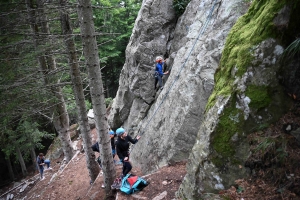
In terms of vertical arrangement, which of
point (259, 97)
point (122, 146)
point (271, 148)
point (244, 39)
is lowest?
Result: point (122, 146)

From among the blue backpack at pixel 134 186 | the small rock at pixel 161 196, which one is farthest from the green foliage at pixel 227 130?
the blue backpack at pixel 134 186

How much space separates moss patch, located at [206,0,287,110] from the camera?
349 cm

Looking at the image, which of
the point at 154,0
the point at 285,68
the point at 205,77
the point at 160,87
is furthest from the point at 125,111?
the point at 285,68

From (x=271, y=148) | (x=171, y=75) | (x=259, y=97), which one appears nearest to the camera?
(x=271, y=148)

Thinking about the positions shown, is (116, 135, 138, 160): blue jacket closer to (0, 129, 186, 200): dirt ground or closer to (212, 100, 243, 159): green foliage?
(0, 129, 186, 200): dirt ground

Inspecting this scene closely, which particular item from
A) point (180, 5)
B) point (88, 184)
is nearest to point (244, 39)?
point (180, 5)

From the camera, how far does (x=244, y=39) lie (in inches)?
160

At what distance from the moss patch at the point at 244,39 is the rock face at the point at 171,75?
208 cm

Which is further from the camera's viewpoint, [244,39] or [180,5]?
[180,5]

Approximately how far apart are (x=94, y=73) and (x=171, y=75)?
13.2 ft

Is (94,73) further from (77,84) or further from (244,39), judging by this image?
(244,39)

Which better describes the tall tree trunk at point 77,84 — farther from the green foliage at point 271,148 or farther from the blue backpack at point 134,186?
the green foliage at point 271,148

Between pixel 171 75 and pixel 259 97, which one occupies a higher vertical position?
pixel 259 97

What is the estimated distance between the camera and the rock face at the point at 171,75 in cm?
670
